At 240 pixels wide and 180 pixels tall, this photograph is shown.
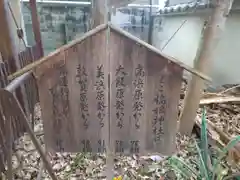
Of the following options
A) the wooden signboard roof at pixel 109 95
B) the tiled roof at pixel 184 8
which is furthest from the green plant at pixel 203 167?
the tiled roof at pixel 184 8

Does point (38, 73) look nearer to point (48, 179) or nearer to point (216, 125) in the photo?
point (48, 179)

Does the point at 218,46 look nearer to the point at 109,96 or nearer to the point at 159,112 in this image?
the point at 159,112

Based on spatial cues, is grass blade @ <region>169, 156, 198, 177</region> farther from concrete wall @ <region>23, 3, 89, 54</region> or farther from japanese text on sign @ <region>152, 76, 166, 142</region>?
concrete wall @ <region>23, 3, 89, 54</region>

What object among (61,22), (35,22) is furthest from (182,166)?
(61,22)

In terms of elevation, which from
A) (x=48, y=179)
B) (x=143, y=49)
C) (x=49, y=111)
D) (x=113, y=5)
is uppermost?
(x=113, y=5)

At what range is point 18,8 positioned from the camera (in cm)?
412

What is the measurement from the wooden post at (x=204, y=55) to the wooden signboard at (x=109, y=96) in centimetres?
113

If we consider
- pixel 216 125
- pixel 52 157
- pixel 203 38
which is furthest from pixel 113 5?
pixel 216 125

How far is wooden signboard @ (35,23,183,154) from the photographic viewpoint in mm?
1240

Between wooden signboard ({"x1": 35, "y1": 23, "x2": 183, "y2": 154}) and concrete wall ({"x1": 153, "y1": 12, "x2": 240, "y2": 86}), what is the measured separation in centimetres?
228

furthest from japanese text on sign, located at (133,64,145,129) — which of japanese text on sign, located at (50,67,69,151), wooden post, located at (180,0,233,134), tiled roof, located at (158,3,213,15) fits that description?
tiled roof, located at (158,3,213,15)

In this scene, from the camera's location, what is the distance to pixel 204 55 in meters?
2.29

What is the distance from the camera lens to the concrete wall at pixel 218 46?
3.87m

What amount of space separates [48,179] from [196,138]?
168 centimetres
